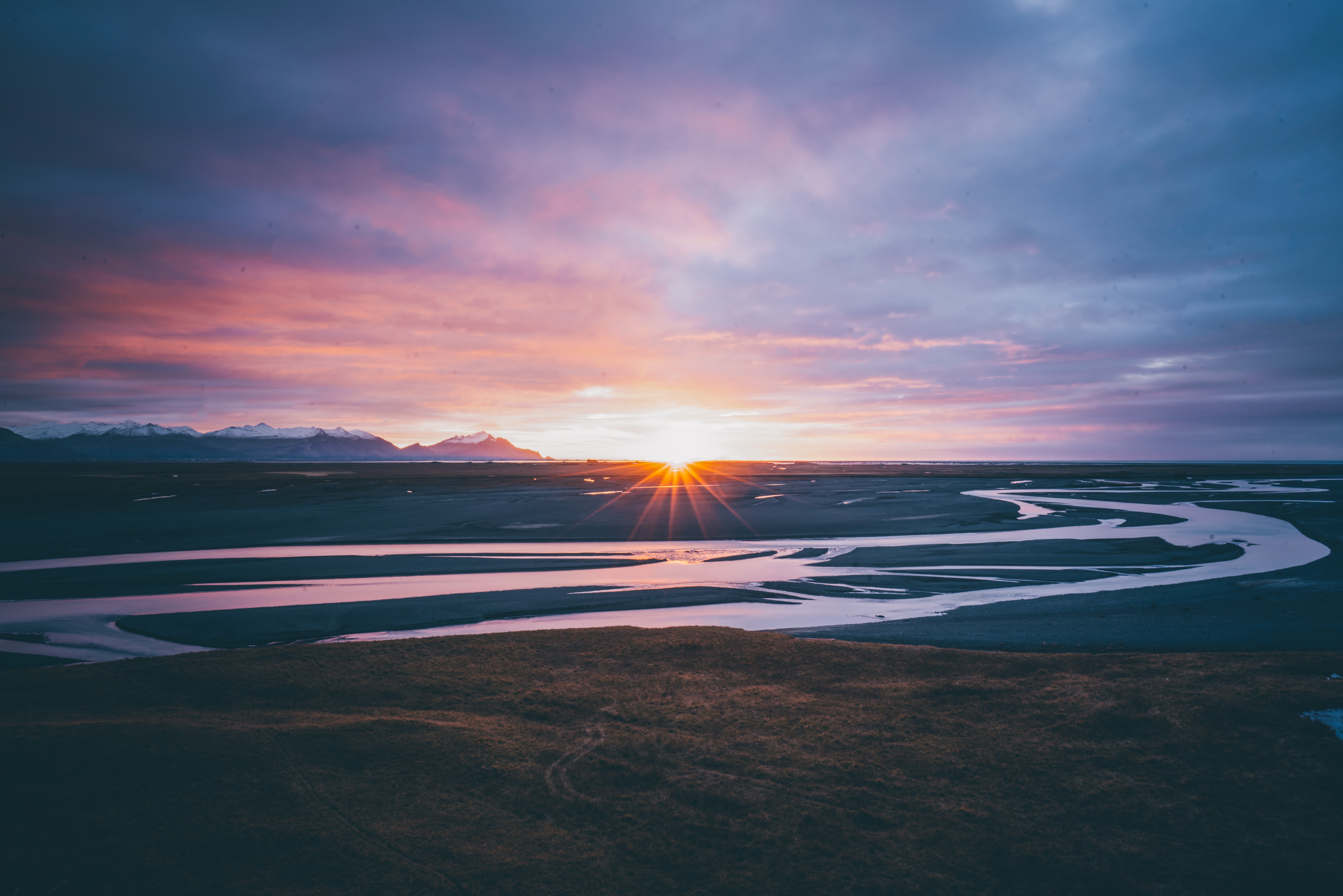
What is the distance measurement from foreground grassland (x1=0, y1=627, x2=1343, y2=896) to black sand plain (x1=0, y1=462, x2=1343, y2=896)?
3cm

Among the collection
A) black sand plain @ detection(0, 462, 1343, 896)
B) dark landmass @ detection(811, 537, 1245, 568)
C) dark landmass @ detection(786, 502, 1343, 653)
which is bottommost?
dark landmass @ detection(811, 537, 1245, 568)

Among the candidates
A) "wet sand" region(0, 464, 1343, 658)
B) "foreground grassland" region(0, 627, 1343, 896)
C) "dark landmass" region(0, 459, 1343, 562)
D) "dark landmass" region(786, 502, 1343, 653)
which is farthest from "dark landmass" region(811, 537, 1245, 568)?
"foreground grassland" region(0, 627, 1343, 896)

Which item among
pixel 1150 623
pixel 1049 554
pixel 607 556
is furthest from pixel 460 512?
pixel 1150 623

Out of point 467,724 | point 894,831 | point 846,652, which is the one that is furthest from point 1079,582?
point 467,724

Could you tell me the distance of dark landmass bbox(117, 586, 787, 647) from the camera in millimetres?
11602

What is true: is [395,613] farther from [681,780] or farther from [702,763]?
[681,780]

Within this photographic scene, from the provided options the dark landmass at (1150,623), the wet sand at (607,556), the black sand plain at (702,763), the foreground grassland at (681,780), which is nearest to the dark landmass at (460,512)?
the wet sand at (607,556)

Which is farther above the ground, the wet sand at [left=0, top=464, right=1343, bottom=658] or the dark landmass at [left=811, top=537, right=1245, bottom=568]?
the wet sand at [left=0, top=464, right=1343, bottom=658]

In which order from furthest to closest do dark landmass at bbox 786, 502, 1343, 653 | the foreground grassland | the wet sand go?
the wet sand → dark landmass at bbox 786, 502, 1343, 653 → the foreground grassland

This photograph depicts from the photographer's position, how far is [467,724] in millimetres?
6359

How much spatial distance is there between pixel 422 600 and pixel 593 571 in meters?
5.47

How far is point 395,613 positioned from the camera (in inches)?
514

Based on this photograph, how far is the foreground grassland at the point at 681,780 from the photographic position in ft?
13.5

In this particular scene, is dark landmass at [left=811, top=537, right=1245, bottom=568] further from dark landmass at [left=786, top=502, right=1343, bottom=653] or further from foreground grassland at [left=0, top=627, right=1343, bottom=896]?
foreground grassland at [left=0, top=627, right=1343, bottom=896]
